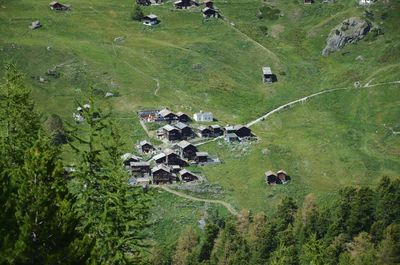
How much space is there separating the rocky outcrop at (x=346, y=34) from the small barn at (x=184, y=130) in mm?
68981

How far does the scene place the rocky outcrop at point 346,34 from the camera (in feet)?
619

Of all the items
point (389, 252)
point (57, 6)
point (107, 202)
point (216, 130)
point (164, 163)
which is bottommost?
point (164, 163)

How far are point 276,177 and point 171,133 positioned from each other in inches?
1198

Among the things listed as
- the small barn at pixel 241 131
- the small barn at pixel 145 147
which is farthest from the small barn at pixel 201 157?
the small barn at pixel 241 131

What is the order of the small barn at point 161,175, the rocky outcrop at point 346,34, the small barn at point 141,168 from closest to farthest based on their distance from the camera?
1. the small barn at point 161,175
2. the small barn at point 141,168
3. the rocky outcrop at point 346,34

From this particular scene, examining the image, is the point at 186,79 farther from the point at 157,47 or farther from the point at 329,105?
the point at 329,105

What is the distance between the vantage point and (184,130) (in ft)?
472

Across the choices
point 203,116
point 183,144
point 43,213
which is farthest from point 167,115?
point 43,213

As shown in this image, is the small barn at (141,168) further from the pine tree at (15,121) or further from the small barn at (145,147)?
the pine tree at (15,121)

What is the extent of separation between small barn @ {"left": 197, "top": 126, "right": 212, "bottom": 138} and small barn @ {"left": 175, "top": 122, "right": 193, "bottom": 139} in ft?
8.07

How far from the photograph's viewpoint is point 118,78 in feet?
542

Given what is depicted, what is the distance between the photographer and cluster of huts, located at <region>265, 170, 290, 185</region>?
124438 millimetres

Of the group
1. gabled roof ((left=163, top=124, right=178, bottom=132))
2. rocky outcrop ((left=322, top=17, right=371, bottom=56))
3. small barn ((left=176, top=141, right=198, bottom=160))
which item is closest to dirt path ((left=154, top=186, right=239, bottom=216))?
small barn ((left=176, top=141, right=198, bottom=160))

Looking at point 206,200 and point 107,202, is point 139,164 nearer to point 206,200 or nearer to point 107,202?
point 206,200
